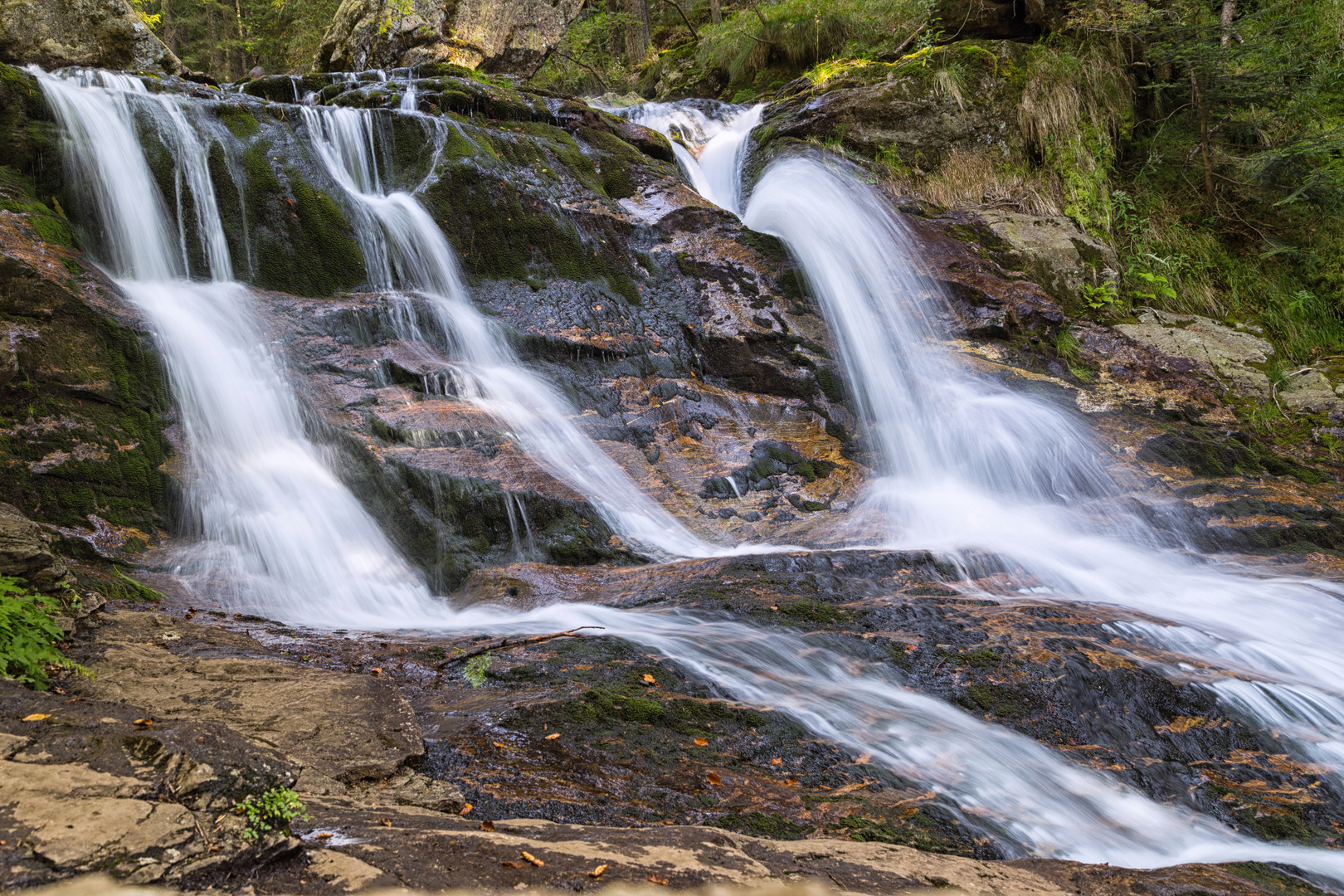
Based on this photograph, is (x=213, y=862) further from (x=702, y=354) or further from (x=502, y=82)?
(x=502, y=82)

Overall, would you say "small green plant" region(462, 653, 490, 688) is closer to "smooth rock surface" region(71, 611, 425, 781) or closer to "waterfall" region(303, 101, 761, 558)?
"smooth rock surface" region(71, 611, 425, 781)

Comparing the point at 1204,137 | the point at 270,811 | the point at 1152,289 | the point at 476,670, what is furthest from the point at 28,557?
the point at 1204,137

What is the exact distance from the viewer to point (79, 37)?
10.9m

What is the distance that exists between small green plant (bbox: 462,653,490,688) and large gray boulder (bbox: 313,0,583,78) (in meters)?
12.4

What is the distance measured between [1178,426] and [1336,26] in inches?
304

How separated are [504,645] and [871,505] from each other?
13.8ft

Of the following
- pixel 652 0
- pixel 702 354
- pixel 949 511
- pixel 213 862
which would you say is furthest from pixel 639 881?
pixel 652 0

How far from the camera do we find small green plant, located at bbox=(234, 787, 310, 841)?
1895 mm

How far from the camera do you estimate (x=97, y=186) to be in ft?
23.4

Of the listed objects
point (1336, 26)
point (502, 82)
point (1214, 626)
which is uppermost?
point (502, 82)

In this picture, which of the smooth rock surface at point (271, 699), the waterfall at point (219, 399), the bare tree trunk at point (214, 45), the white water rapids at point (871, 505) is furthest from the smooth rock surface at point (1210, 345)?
the bare tree trunk at point (214, 45)

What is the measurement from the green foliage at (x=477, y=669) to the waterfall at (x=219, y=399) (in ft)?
4.64

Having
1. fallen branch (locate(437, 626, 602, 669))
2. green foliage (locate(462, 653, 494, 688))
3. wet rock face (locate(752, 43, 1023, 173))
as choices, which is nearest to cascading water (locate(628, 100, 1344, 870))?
wet rock face (locate(752, 43, 1023, 173))

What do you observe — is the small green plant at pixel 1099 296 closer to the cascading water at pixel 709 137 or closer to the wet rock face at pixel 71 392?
the cascading water at pixel 709 137
